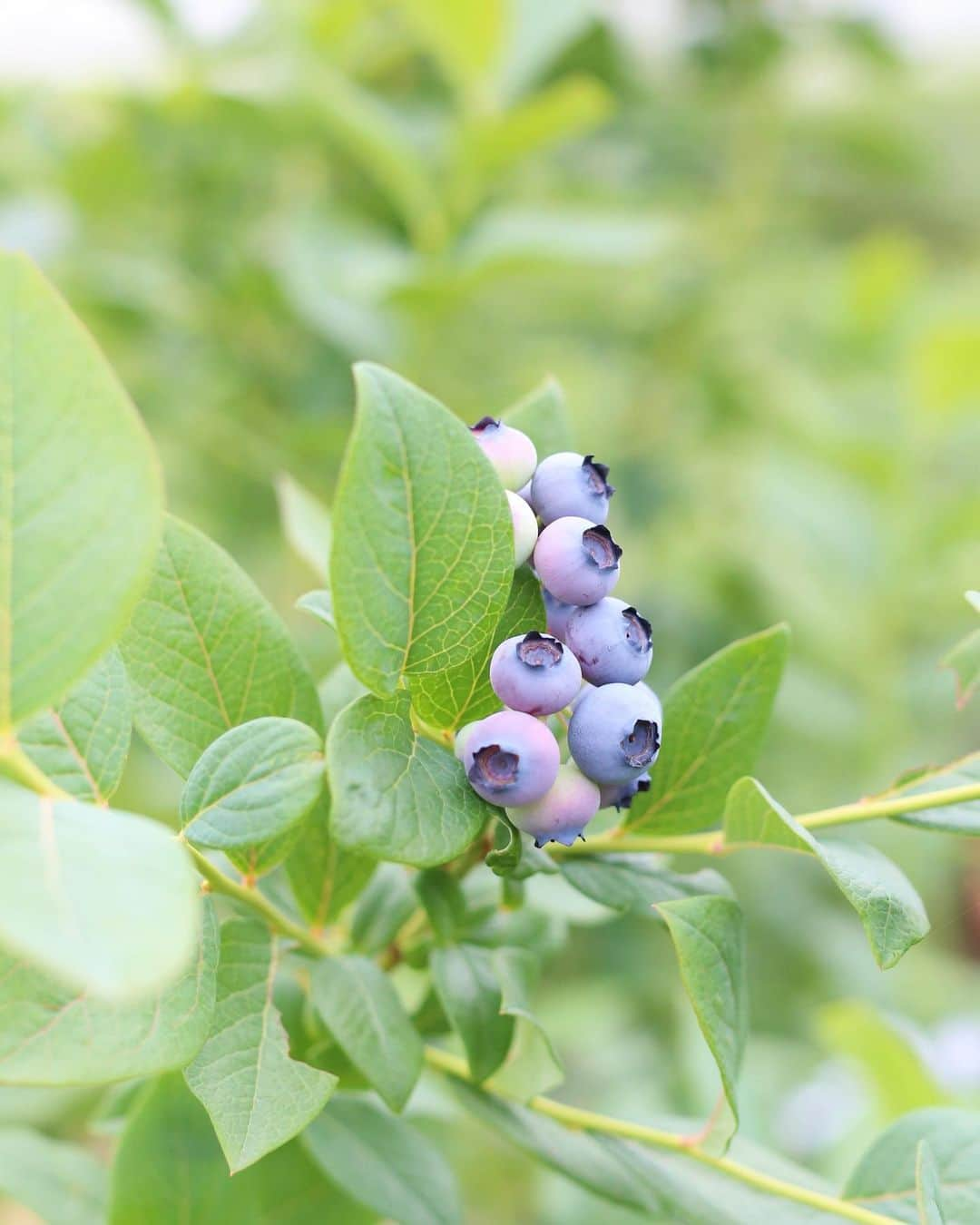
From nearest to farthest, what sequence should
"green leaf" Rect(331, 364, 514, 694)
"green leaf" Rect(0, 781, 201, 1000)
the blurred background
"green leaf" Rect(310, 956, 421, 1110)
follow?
1. "green leaf" Rect(0, 781, 201, 1000)
2. "green leaf" Rect(331, 364, 514, 694)
3. "green leaf" Rect(310, 956, 421, 1110)
4. the blurred background

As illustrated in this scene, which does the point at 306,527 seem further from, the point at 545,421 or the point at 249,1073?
the point at 249,1073

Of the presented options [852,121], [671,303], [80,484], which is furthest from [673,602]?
[80,484]

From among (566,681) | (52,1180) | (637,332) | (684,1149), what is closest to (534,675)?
(566,681)

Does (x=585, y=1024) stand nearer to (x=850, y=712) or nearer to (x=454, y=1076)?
(x=850, y=712)

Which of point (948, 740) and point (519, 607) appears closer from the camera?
point (519, 607)

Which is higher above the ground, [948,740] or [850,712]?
[850,712]

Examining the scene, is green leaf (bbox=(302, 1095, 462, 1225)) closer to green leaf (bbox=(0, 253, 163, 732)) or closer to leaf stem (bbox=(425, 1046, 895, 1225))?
leaf stem (bbox=(425, 1046, 895, 1225))

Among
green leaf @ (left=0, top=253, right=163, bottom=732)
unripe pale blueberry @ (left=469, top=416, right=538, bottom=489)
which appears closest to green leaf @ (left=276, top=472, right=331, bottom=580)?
unripe pale blueberry @ (left=469, top=416, right=538, bottom=489)
